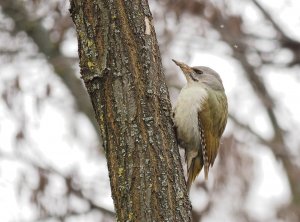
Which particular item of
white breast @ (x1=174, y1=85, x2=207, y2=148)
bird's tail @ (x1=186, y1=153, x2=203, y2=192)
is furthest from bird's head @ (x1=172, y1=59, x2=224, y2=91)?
bird's tail @ (x1=186, y1=153, x2=203, y2=192)

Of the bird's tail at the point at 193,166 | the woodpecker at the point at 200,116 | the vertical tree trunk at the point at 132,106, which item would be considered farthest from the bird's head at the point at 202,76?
the vertical tree trunk at the point at 132,106

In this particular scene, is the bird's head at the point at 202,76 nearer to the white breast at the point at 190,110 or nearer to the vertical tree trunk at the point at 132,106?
the white breast at the point at 190,110

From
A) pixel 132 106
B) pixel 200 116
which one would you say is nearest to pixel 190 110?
pixel 200 116

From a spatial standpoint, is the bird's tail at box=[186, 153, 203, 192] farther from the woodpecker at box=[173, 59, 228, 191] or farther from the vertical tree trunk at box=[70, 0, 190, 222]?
the vertical tree trunk at box=[70, 0, 190, 222]

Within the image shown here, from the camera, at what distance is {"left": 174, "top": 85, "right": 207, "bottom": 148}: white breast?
6508 mm

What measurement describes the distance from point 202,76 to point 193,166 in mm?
906

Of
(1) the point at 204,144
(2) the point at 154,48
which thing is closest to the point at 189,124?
(1) the point at 204,144

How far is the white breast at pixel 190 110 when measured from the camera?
6.51 m

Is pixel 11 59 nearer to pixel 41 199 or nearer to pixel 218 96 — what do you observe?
pixel 41 199

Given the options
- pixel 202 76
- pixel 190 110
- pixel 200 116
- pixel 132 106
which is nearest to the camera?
pixel 132 106

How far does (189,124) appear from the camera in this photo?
6.60m

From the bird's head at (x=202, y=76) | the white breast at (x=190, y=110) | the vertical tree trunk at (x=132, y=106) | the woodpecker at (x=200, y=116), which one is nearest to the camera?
the vertical tree trunk at (x=132, y=106)

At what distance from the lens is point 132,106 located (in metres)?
4.69

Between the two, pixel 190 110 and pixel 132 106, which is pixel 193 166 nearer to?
pixel 190 110
